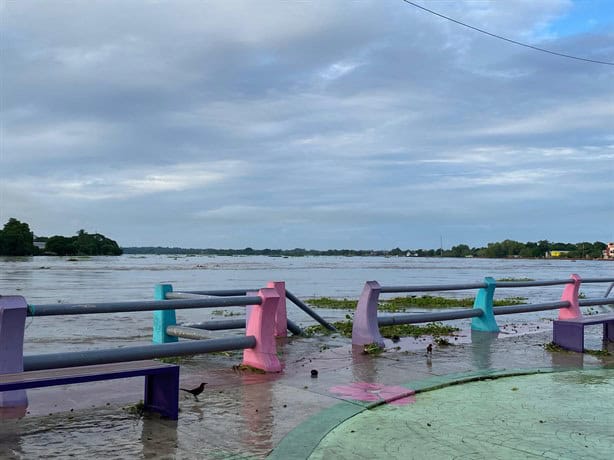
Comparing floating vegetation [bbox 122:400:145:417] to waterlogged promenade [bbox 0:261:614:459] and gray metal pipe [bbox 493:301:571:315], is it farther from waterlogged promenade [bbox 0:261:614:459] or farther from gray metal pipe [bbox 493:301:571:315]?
gray metal pipe [bbox 493:301:571:315]

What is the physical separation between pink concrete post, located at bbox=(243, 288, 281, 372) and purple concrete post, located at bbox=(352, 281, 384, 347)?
2.42 metres

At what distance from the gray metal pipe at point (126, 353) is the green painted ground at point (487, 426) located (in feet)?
6.73

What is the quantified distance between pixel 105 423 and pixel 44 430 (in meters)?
0.46

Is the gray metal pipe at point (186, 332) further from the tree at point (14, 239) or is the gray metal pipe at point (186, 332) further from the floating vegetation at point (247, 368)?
the tree at point (14, 239)

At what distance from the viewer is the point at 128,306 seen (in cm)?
662

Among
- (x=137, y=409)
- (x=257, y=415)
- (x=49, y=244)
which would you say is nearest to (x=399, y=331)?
(x=257, y=415)

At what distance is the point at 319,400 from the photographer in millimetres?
6043

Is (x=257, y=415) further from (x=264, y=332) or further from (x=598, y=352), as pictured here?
(x=598, y=352)

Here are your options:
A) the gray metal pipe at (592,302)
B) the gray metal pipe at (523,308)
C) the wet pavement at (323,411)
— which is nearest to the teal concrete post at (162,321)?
the wet pavement at (323,411)

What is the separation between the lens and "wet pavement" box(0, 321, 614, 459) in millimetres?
4531

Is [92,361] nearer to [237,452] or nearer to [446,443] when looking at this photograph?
[237,452]

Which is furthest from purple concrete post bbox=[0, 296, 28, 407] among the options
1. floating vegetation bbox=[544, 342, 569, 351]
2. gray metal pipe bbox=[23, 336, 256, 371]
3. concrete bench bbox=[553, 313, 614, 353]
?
concrete bench bbox=[553, 313, 614, 353]

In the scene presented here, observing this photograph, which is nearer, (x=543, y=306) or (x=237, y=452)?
(x=237, y=452)

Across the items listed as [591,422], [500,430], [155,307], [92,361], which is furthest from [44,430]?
[591,422]
